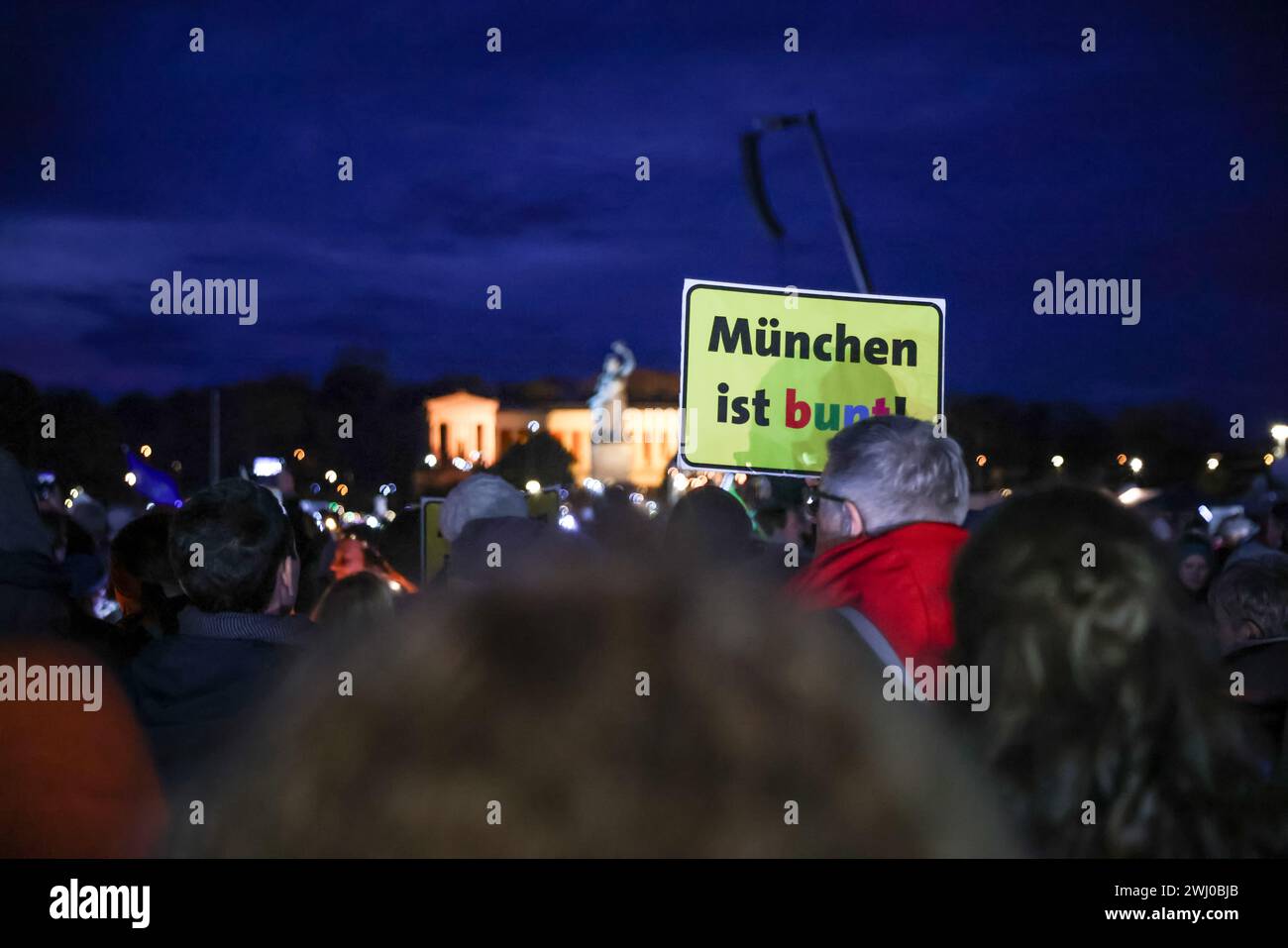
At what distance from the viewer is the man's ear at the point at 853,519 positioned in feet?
11.0

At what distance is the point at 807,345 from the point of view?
585cm

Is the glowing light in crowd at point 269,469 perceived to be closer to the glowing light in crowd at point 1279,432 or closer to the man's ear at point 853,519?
the man's ear at point 853,519

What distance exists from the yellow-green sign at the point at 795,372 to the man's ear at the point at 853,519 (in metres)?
2.37

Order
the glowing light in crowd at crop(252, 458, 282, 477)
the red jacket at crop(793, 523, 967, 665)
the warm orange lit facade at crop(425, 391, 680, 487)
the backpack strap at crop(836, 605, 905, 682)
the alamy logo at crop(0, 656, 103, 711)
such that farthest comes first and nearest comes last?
the warm orange lit facade at crop(425, 391, 680, 487), the glowing light in crowd at crop(252, 458, 282, 477), the red jacket at crop(793, 523, 967, 665), the alamy logo at crop(0, 656, 103, 711), the backpack strap at crop(836, 605, 905, 682)

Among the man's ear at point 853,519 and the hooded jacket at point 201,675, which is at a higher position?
the man's ear at point 853,519

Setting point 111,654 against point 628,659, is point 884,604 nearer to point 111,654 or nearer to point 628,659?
point 628,659

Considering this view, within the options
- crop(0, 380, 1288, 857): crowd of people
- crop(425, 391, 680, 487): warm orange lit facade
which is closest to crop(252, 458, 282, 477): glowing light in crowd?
crop(0, 380, 1288, 857): crowd of people

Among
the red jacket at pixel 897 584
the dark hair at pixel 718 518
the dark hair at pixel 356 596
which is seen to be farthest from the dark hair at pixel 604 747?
the dark hair at pixel 718 518

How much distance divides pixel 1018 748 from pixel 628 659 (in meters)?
0.76

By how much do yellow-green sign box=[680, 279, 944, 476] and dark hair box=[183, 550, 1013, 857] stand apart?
4871 mm

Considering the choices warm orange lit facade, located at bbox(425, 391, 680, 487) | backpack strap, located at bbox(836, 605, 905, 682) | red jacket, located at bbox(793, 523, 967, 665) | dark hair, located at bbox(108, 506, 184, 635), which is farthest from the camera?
warm orange lit facade, located at bbox(425, 391, 680, 487)

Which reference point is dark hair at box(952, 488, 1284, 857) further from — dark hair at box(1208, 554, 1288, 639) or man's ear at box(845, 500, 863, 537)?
dark hair at box(1208, 554, 1288, 639)

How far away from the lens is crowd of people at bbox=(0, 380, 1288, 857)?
856mm

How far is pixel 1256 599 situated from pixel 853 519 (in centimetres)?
203
